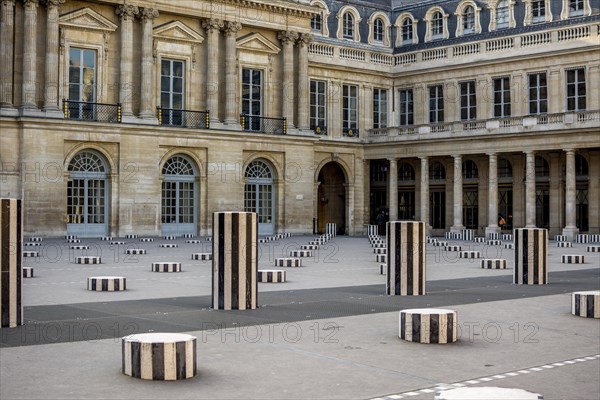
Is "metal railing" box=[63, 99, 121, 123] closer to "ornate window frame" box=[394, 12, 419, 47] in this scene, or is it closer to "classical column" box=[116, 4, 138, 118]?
"classical column" box=[116, 4, 138, 118]

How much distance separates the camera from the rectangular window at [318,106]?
57438 mm

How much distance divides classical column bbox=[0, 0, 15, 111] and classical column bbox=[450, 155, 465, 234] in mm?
25869

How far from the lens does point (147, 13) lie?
4778 cm

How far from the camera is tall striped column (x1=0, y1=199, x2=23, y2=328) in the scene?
1241cm

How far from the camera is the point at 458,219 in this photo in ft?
179

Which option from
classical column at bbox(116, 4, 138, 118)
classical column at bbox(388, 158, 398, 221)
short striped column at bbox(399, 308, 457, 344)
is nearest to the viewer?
short striped column at bbox(399, 308, 457, 344)

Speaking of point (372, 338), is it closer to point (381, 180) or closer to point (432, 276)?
point (432, 276)

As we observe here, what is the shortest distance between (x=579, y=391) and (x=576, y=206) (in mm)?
45248

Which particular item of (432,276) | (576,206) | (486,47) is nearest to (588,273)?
(432,276)

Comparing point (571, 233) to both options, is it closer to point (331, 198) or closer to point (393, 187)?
point (393, 187)

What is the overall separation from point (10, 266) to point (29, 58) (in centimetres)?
3352

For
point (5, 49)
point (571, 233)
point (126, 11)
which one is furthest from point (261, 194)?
point (571, 233)

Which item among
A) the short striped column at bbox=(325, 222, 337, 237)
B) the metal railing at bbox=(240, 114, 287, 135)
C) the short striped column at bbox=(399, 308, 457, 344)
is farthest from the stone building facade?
the short striped column at bbox=(399, 308, 457, 344)

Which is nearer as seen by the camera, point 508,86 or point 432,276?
point 432,276
